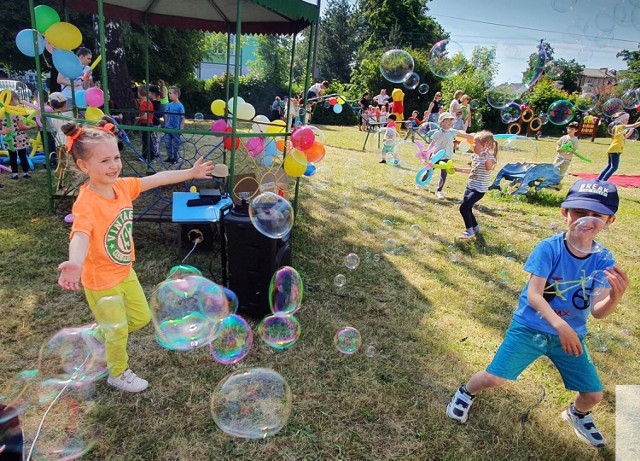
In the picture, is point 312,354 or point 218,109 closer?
point 312,354

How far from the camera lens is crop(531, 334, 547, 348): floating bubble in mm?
2234

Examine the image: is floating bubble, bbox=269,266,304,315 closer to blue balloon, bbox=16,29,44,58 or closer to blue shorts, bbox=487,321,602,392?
blue shorts, bbox=487,321,602,392

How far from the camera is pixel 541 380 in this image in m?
3.01

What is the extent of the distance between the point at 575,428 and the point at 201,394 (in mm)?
A: 2324

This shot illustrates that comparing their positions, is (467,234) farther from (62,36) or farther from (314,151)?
(62,36)

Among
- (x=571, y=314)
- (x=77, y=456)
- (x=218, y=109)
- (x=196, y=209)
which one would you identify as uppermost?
(x=218, y=109)

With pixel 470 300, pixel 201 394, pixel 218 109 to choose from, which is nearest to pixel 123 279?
pixel 201 394

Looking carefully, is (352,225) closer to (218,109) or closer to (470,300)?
(470,300)

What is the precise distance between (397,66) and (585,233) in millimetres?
5588

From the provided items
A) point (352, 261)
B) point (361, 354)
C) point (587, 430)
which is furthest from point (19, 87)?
point (587, 430)

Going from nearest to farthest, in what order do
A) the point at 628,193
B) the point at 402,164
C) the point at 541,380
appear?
1. the point at 541,380
2. the point at 628,193
3. the point at 402,164

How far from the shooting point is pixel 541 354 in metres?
2.28

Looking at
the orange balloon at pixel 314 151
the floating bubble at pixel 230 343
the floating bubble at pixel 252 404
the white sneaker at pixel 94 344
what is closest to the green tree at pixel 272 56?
the orange balloon at pixel 314 151

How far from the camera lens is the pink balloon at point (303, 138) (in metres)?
4.45
